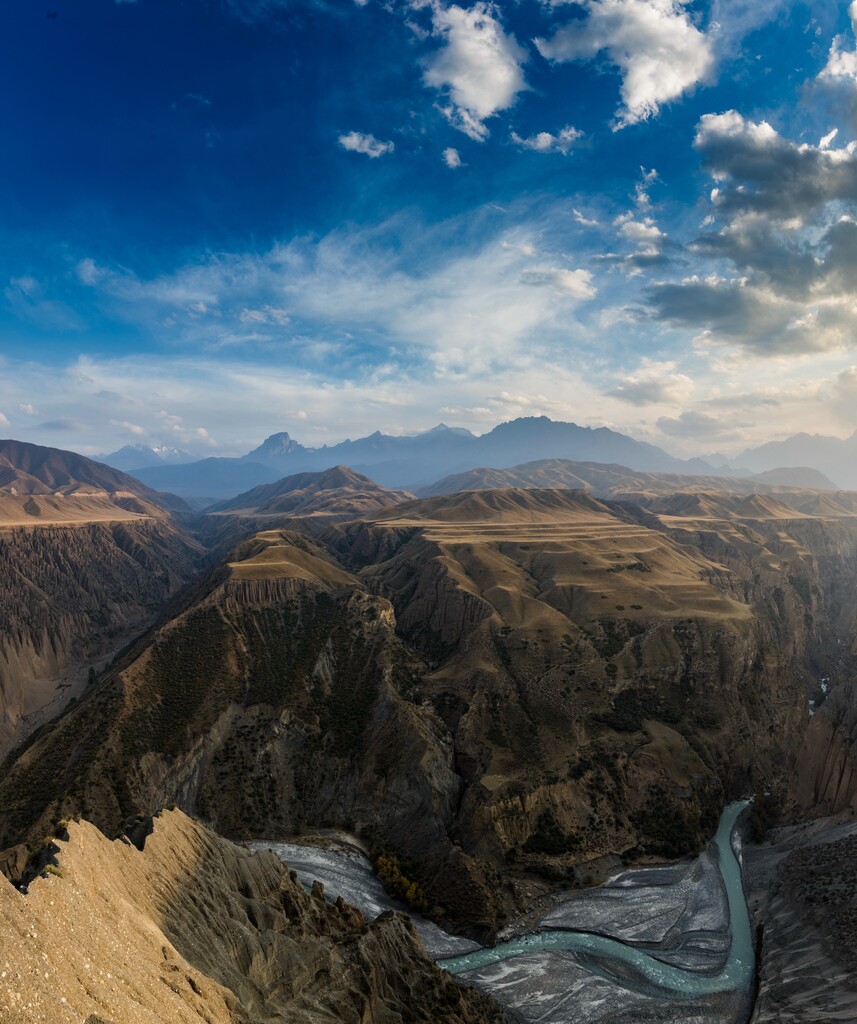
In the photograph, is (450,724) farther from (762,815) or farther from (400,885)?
(762,815)

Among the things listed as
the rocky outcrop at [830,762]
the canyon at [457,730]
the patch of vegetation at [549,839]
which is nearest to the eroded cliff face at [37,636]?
the canyon at [457,730]

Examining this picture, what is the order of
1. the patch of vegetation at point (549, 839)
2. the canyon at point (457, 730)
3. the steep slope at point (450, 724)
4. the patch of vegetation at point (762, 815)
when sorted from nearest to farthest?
the canyon at point (457, 730) < the steep slope at point (450, 724) < the patch of vegetation at point (549, 839) < the patch of vegetation at point (762, 815)

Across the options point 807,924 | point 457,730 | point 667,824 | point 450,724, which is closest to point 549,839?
point 667,824

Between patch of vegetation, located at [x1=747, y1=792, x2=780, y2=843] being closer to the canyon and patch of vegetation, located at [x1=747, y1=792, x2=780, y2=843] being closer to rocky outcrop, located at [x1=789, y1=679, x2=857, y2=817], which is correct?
the canyon

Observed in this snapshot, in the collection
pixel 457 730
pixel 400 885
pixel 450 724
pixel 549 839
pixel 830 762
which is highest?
pixel 830 762

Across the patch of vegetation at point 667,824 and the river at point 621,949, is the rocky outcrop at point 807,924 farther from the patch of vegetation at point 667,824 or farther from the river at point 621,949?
the patch of vegetation at point 667,824
